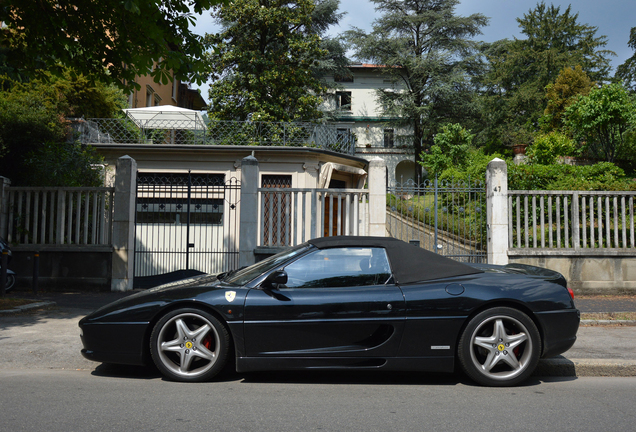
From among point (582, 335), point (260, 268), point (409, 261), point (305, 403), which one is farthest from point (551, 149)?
point (305, 403)

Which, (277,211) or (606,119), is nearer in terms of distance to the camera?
(277,211)

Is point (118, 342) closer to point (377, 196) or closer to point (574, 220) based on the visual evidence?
point (377, 196)

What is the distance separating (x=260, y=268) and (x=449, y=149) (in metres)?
27.3

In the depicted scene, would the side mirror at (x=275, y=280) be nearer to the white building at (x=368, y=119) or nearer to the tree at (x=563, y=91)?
the tree at (x=563, y=91)

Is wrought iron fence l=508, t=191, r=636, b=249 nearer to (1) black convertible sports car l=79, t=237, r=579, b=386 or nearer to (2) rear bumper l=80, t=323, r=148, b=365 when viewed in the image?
(1) black convertible sports car l=79, t=237, r=579, b=386

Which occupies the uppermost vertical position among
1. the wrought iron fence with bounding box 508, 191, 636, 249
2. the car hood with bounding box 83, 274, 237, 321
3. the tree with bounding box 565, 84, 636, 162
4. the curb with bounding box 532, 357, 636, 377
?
the tree with bounding box 565, 84, 636, 162

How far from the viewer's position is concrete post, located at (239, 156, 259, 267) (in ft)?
32.0

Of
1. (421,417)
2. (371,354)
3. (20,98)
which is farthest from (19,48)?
(421,417)

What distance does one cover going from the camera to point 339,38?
3228 cm

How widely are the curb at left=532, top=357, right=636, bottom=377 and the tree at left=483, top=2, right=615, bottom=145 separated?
31801 millimetres

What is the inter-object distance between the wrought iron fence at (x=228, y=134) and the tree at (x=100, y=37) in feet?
22.0

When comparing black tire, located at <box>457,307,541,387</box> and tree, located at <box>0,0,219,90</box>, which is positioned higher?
tree, located at <box>0,0,219,90</box>

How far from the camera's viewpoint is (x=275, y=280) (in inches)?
165

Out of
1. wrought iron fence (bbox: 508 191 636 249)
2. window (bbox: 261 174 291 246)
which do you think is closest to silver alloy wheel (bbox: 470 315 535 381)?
window (bbox: 261 174 291 246)
